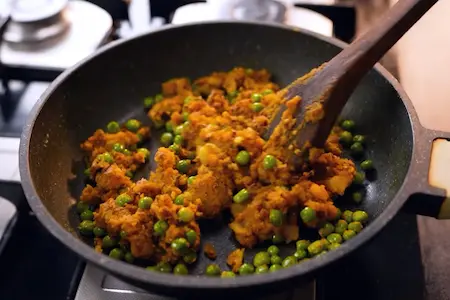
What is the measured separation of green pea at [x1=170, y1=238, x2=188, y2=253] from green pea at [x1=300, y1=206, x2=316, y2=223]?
21cm

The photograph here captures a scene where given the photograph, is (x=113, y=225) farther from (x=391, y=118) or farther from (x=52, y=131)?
(x=391, y=118)

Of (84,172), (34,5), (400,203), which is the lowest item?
(84,172)

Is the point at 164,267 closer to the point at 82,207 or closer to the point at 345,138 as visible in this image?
the point at 82,207

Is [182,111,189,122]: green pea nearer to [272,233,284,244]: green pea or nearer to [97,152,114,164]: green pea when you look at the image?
[97,152,114,164]: green pea

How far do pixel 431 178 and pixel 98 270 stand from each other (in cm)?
58

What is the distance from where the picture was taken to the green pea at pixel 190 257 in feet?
3.32

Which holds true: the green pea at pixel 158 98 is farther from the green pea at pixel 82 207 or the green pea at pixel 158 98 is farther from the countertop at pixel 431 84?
the countertop at pixel 431 84

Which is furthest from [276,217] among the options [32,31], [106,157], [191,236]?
[32,31]

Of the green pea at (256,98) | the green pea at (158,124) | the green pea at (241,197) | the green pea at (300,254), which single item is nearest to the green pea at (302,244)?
the green pea at (300,254)

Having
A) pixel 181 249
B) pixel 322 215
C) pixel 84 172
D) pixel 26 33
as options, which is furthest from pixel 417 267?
pixel 26 33

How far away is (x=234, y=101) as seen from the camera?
1264 millimetres

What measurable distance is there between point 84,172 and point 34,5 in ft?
1.66

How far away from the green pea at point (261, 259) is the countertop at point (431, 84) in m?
0.31

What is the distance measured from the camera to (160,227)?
1008 mm
